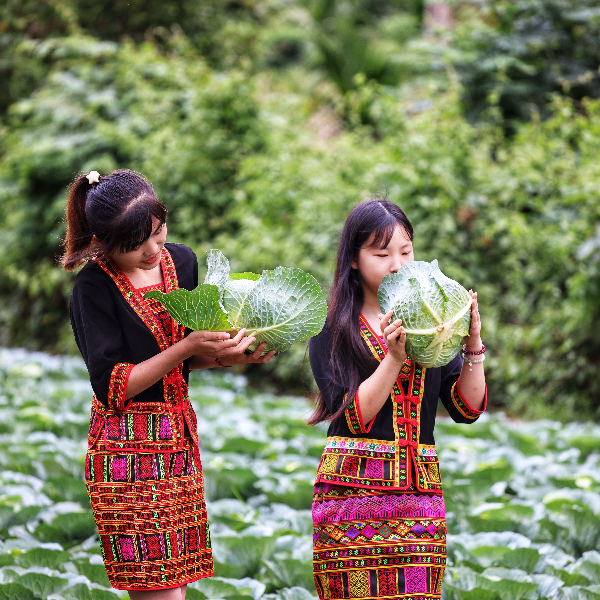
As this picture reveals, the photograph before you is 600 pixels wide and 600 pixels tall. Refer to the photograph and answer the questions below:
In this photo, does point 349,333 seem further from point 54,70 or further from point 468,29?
point 54,70

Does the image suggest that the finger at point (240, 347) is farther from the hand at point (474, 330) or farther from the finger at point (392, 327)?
the hand at point (474, 330)

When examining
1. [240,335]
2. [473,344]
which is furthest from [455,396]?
[240,335]

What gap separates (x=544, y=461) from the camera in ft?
16.0

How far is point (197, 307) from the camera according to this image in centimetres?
209

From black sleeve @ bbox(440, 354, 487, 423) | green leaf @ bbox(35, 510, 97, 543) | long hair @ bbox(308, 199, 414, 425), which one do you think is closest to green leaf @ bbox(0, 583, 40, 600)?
green leaf @ bbox(35, 510, 97, 543)

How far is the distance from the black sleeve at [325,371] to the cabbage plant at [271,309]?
96 millimetres

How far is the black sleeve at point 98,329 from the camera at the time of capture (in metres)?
2.15

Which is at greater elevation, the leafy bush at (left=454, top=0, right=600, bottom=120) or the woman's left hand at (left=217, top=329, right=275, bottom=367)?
the leafy bush at (left=454, top=0, right=600, bottom=120)

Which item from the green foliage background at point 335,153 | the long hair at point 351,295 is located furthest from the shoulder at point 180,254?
the green foliage background at point 335,153

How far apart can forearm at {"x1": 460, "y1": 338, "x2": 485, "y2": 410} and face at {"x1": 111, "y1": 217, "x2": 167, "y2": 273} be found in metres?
0.95

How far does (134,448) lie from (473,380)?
3.34ft

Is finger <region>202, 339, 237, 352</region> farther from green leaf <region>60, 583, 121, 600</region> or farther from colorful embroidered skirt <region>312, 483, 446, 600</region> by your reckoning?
green leaf <region>60, 583, 121, 600</region>

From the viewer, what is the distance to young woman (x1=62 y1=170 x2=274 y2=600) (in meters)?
2.14

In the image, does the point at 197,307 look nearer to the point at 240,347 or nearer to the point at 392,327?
the point at 240,347
